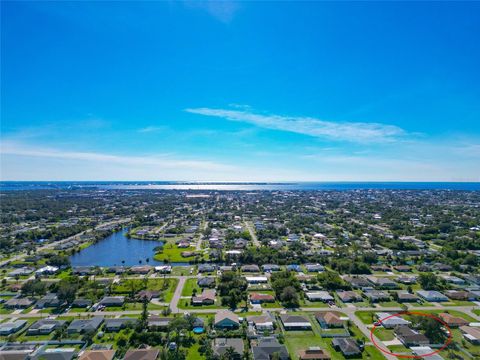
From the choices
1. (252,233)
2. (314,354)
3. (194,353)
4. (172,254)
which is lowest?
(194,353)

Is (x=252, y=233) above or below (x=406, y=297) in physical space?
above

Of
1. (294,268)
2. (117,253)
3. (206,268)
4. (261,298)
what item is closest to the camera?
(261,298)

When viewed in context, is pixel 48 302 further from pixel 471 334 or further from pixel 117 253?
pixel 471 334

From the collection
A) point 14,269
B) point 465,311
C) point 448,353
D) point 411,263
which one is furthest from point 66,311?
point 411,263

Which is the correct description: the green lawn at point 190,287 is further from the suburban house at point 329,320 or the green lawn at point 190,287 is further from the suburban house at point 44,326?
the suburban house at point 329,320

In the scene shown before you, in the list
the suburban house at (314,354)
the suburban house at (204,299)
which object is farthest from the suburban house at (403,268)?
the suburban house at (204,299)

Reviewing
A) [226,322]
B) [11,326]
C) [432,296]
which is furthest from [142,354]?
[432,296]

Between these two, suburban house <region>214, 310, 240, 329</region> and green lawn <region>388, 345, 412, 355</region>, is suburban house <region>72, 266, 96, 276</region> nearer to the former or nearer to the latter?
suburban house <region>214, 310, 240, 329</region>
